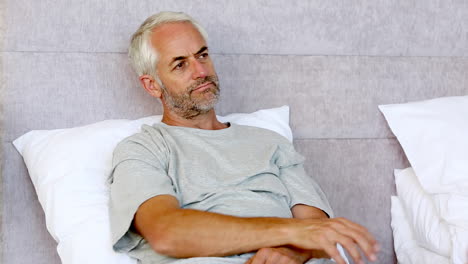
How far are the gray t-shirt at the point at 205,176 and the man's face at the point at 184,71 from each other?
0.08 meters

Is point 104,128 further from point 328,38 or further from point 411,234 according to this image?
point 411,234

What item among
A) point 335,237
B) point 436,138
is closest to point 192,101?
point 335,237

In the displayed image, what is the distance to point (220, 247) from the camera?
1.44 meters

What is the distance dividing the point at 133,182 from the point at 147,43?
50 cm

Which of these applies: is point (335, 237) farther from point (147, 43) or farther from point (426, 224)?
point (147, 43)

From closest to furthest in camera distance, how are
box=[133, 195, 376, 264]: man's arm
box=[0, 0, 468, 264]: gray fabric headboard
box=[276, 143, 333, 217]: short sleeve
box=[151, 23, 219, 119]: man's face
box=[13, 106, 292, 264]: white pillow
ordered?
box=[133, 195, 376, 264]: man's arm, box=[13, 106, 292, 264]: white pillow, box=[276, 143, 333, 217]: short sleeve, box=[151, 23, 219, 119]: man's face, box=[0, 0, 468, 264]: gray fabric headboard

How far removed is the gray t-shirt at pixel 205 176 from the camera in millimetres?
1523

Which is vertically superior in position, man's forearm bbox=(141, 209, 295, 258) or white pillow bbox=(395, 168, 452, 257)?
man's forearm bbox=(141, 209, 295, 258)

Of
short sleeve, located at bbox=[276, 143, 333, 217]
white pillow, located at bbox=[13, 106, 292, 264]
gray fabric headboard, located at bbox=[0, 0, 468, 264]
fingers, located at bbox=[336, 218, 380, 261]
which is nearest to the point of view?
fingers, located at bbox=[336, 218, 380, 261]

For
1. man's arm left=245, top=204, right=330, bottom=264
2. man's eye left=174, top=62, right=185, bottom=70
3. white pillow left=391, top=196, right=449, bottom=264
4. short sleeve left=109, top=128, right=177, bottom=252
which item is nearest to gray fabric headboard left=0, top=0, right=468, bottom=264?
white pillow left=391, top=196, right=449, bottom=264

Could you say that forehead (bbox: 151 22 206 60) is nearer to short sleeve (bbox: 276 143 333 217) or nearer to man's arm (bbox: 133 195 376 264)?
short sleeve (bbox: 276 143 333 217)

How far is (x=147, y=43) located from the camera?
185 cm

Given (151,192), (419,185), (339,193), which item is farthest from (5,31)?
(419,185)

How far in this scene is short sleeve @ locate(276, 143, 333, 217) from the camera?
1705 millimetres
